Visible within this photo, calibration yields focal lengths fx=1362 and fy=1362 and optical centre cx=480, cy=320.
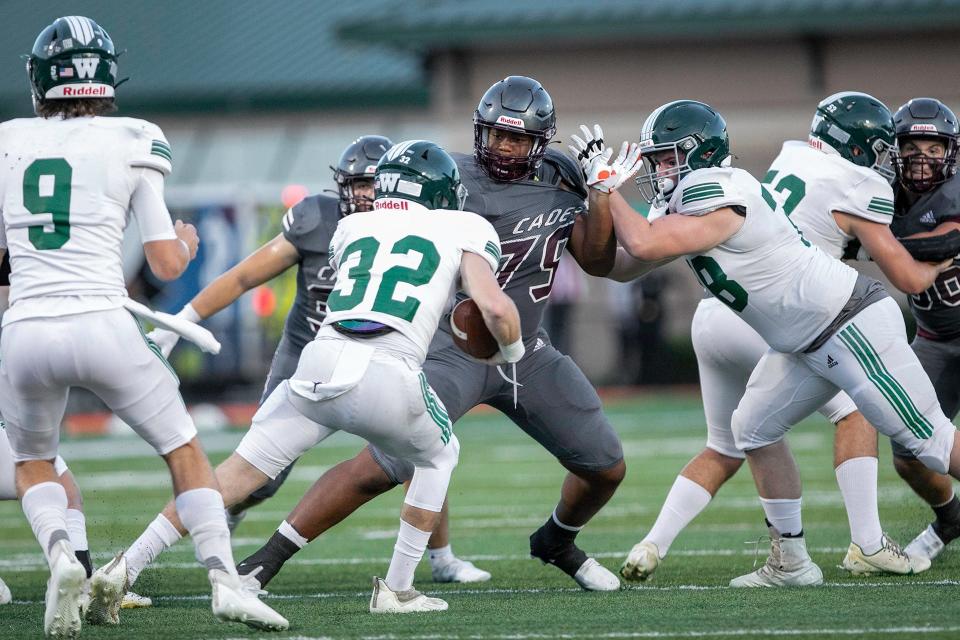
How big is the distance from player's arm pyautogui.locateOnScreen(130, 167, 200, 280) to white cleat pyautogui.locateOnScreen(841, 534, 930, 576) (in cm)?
280

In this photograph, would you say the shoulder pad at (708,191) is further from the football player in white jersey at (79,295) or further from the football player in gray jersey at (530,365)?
the football player in white jersey at (79,295)

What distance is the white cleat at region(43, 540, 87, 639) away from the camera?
404 cm

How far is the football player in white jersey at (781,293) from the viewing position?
15.9ft

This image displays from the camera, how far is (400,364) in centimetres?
436

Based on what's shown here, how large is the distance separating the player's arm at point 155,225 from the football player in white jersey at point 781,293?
1601 millimetres

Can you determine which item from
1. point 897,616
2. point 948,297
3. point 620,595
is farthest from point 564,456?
point 948,297

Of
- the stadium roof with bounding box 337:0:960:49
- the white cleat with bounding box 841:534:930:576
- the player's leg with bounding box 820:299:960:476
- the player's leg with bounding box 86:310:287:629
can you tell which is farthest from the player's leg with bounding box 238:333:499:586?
the stadium roof with bounding box 337:0:960:49

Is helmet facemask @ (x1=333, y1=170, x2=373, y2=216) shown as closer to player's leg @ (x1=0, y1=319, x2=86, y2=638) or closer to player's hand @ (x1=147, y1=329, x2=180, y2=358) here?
player's hand @ (x1=147, y1=329, x2=180, y2=358)

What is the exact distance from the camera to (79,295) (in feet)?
13.5

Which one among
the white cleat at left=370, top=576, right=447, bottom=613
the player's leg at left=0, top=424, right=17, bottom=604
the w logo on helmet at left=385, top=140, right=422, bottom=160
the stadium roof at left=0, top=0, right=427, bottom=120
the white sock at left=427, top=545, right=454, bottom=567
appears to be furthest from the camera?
the stadium roof at left=0, top=0, right=427, bottom=120

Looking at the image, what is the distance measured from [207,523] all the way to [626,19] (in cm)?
1481

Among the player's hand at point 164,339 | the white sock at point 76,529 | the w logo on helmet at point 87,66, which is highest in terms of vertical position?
the w logo on helmet at point 87,66

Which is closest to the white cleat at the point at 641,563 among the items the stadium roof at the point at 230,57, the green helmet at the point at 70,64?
the green helmet at the point at 70,64

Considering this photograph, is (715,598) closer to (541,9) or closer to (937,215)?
(937,215)
